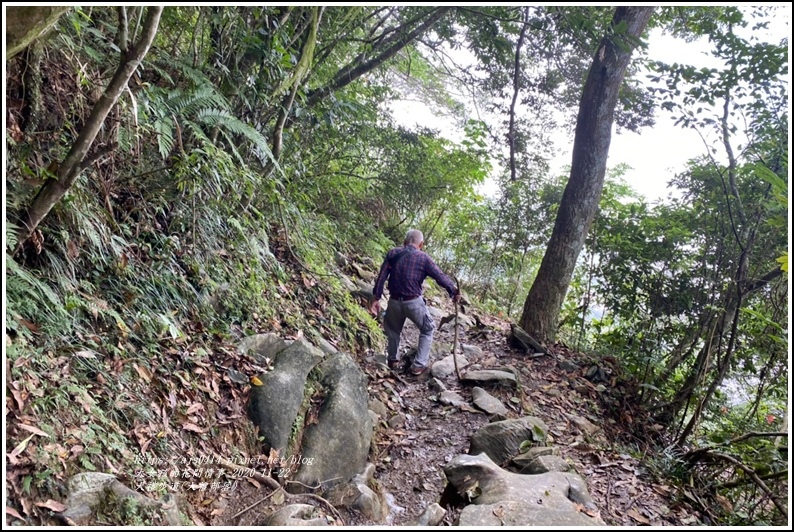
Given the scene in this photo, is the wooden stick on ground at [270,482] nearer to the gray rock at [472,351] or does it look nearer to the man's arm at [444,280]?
the man's arm at [444,280]

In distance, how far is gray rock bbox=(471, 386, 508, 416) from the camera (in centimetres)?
490

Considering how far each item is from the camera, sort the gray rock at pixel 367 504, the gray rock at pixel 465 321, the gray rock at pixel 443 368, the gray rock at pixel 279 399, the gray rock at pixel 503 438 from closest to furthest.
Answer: the gray rock at pixel 367 504 < the gray rock at pixel 279 399 < the gray rock at pixel 503 438 < the gray rock at pixel 443 368 < the gray rock at pixel 465 321

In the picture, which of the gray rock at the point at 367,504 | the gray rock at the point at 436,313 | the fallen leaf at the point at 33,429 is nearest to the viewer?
the fallen leaf at the point at 33,429

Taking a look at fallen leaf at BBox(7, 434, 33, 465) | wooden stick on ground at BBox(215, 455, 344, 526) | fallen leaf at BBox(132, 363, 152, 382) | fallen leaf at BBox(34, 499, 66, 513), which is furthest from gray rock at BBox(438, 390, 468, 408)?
fallen leaf at BBox(7, 434, 33, 465)

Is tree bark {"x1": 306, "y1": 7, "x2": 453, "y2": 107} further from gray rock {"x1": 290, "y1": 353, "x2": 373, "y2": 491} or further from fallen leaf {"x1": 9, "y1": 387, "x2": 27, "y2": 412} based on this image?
fallen leaf {"x1": 9, "y1": 387, "x2": 27, "y2": 412}

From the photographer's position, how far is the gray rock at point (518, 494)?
2.75 metres

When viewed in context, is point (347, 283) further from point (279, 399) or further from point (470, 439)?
point (279, 399)

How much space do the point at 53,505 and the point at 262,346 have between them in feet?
7.15

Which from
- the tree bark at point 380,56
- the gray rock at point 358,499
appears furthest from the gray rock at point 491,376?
the tree bark at point 380,56

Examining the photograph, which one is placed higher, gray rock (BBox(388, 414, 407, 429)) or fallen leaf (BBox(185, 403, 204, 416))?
fallen leaf (BBox(185, 403, 204, 416))

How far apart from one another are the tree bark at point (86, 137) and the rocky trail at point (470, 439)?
2.02 meters

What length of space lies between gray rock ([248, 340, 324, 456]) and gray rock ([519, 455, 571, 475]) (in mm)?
1952

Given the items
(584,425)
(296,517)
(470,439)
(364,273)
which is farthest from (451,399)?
(364,273)

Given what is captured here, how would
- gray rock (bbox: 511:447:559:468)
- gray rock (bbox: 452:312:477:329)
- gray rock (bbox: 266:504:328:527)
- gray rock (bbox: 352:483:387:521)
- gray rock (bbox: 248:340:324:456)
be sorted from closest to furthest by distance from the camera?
gray rock (bbox: 266:504:328:527) → gray rock (bbox: 352:483:387:521) → gray rock (bbox: 248:340:324:456) → gray rock (bbox: 511:447:559:468) → gray rock (bbox: 452:312:477:329)
